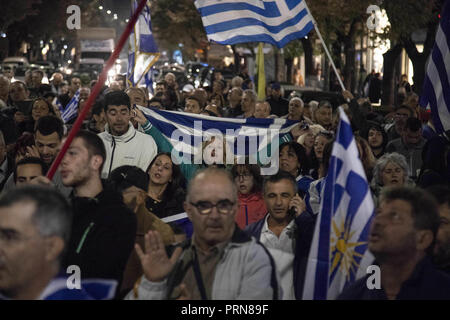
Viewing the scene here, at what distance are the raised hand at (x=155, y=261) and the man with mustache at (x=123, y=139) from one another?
420 centimetres

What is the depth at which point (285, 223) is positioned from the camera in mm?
6203

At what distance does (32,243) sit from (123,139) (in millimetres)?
4998

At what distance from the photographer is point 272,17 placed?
989 centimetres

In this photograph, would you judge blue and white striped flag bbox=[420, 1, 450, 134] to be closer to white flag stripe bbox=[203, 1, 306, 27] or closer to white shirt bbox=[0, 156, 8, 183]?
white flag stripe bbox=[203, 1, 306, 27]

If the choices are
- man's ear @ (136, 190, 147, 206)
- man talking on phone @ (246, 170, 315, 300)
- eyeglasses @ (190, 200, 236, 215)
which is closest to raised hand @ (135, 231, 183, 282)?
eyeglasses @ (190, 200, 236, 215)

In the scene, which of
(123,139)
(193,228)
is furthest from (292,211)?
(123,139)

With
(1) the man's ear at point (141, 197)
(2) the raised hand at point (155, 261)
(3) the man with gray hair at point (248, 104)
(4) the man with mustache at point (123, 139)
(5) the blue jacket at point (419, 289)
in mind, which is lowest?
(5) the blue jacket at point (419, 289)

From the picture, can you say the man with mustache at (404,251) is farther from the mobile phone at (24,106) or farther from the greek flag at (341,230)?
the mobile phone at (24,106)

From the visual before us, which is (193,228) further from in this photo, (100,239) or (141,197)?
(141,197)

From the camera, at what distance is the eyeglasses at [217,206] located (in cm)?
443

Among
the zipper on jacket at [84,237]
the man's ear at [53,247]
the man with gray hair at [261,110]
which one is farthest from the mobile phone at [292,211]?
the man with gray hair at [261,110]

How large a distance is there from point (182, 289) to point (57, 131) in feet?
14.0

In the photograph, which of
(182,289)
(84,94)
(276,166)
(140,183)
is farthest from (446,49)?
(84,94)

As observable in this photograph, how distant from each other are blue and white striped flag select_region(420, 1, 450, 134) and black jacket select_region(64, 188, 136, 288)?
413 centimetres
